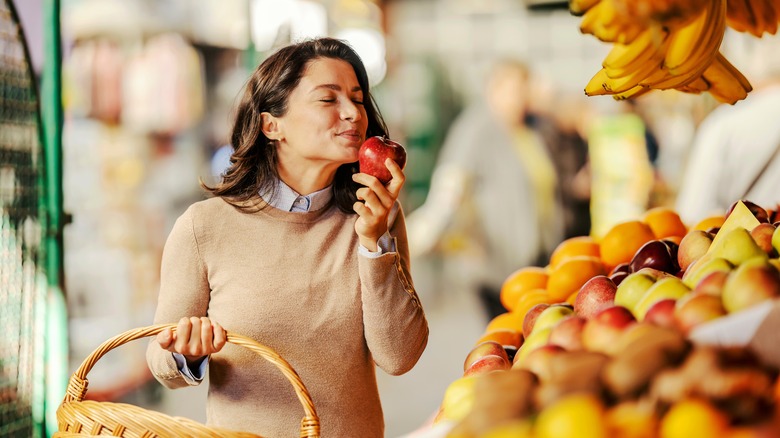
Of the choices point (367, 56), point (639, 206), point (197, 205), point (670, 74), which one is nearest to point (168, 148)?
point (367, 56)

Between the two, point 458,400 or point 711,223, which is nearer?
point 458,400

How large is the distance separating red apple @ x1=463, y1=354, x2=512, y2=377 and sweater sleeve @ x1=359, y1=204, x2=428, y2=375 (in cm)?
21

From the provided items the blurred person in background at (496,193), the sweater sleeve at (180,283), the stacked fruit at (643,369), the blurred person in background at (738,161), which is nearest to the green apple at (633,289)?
the stacked fruit at (643,369)

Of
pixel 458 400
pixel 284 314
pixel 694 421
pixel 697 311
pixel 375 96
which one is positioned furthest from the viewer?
pixel 375 96

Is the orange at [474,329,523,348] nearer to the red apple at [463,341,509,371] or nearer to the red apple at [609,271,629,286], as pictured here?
the red apple at [463,341,509,371]

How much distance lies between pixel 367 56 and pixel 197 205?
4.06 m

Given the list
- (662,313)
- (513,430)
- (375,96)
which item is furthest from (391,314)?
(375,96)

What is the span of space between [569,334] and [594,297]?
1.04 feet

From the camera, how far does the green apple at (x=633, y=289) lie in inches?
47.4

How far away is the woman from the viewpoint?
1.53 meters

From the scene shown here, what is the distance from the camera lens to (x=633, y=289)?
1.22 m

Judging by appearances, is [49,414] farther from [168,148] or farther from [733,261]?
[168,148]

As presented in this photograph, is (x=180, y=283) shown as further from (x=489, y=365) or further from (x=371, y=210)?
(x=489, y=365)

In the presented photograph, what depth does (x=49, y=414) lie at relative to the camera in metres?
2.02
